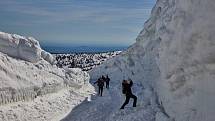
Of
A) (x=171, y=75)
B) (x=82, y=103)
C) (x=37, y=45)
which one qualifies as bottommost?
(x=82, y=103)

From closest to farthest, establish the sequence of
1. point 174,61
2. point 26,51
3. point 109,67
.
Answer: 1. point 174,61
2. point 26,51
3. point 109,67

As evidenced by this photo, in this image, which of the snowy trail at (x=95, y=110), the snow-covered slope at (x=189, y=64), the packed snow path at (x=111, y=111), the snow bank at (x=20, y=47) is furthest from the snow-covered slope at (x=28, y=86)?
the snow-covered slope at (x=189, y=64)

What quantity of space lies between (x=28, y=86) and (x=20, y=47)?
8.44 feet

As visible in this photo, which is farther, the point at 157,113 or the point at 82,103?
the point at 82,103

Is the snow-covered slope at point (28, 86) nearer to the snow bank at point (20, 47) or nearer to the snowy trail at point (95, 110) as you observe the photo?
the snow bank at point (20, 47)

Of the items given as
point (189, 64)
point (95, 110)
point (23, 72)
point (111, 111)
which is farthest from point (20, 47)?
point (189, 64)

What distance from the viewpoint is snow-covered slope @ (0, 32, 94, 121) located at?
19312 mm

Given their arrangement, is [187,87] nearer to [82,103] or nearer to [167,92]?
[167,92]

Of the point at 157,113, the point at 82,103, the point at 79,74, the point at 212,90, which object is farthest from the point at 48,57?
the point at 212,90

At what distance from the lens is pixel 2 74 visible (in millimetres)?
19359

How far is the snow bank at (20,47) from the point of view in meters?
21.8

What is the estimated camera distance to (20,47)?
22859 millimetres

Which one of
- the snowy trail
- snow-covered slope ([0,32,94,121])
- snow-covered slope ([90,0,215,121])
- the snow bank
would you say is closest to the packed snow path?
the snowy trail

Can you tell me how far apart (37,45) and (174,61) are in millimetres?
11188
